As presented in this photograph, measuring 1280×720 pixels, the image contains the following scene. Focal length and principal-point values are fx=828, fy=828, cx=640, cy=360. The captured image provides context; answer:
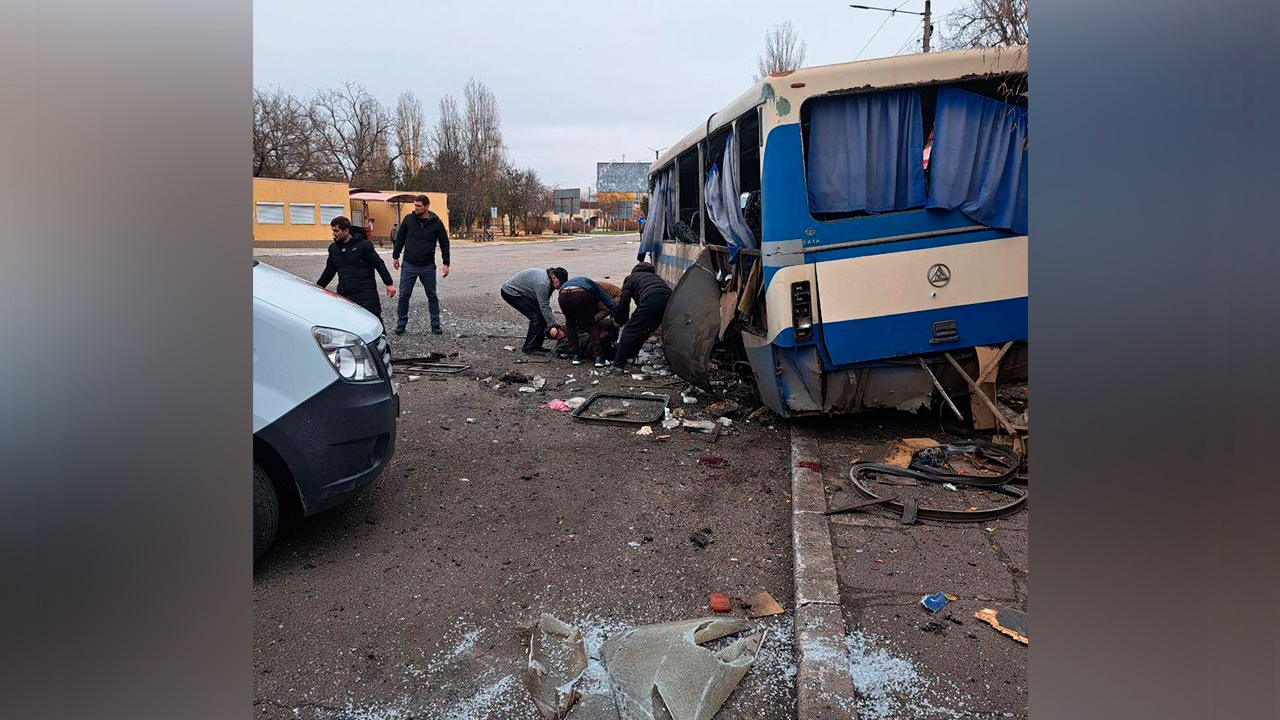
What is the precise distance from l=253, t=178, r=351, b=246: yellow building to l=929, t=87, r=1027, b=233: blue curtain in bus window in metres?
33.0

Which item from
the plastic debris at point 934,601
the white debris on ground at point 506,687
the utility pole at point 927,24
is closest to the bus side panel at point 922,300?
the plastic debris at point 934,601

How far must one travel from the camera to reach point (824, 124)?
237 inches

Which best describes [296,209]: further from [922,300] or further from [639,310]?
[922,300]

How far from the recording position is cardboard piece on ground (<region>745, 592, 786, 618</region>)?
3.72m

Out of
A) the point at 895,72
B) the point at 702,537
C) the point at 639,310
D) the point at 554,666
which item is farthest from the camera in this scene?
the point at 639,310

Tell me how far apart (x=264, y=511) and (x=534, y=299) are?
7050 millimetres

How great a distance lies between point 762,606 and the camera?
3.78 metres

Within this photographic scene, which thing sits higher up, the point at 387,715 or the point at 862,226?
the point at 862,226

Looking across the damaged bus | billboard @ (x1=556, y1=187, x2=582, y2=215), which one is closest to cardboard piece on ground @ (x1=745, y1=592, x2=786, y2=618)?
the damaged bus

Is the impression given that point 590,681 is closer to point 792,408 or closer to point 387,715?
point 387,715

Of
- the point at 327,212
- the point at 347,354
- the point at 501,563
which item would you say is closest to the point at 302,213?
the point at 327,212
